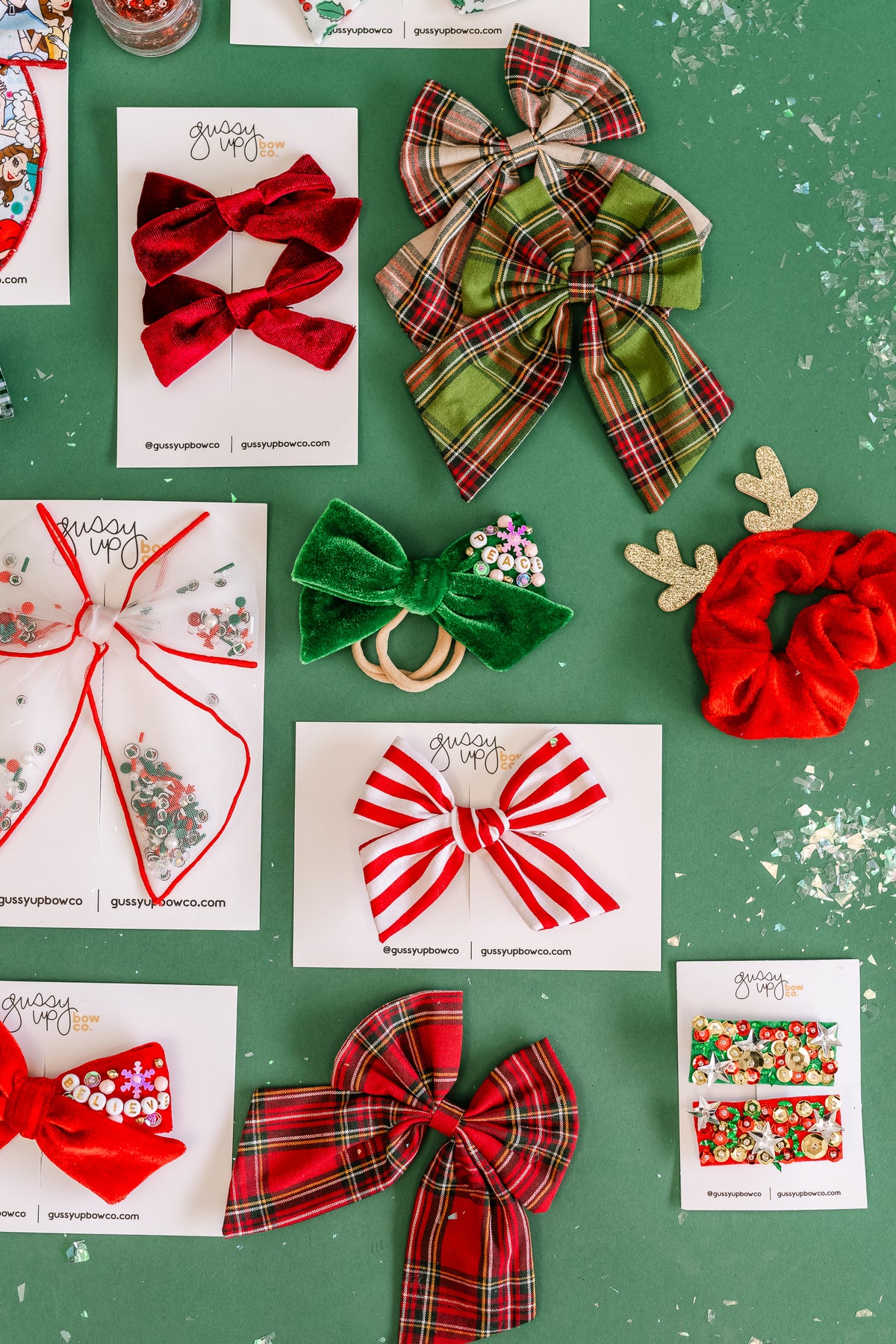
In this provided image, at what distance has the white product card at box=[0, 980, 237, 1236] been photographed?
108 cm

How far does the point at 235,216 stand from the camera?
106 cm

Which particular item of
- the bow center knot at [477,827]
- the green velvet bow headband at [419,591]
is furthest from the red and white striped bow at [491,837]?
the green velvet bow headband at [419,591]

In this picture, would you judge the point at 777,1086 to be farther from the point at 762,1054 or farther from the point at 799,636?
the point at 799,636

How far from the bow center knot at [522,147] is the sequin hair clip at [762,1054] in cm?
108

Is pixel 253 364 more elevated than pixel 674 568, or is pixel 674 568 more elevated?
pixel 253 364

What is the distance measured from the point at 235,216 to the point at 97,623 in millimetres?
527

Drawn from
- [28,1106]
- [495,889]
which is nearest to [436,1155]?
[495,889]

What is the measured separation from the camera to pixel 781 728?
1.04 m

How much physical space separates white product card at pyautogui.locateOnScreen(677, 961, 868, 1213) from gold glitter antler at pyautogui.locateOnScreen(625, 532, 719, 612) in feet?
1.51

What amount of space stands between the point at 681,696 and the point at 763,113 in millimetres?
747

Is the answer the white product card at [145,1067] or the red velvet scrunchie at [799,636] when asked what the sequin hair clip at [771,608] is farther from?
the white product card at [145,1067]

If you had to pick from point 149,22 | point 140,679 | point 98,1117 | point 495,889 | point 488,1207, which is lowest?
point 488,1207

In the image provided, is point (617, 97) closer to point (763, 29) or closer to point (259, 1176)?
point (763, 29)

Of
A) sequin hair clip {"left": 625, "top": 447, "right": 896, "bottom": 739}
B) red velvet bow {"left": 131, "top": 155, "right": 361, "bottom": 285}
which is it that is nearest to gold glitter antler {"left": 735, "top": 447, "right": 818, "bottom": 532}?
sequin hair clip {"left": 625, "top": 447, "right": 896, "bottom": 739}
